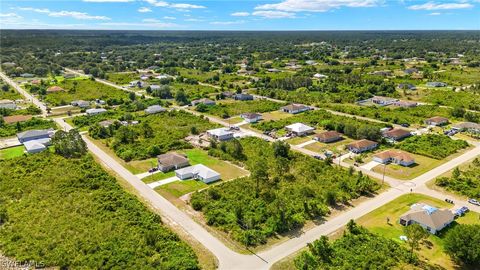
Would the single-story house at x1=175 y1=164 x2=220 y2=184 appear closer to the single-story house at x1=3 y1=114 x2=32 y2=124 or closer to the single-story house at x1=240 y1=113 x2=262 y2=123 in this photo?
the single-story house at x1=240 y1=113 x2=262 y2=123

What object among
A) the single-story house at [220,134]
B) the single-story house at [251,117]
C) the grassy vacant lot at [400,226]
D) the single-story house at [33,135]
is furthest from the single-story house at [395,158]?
the single-story house at [33,135]

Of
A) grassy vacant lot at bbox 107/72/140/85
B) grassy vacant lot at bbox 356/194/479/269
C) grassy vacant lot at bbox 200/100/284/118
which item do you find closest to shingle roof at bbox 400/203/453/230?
grassy vacant lot at bbox 356/194/479/269

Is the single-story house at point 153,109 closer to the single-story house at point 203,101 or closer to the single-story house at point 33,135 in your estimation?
the single-story house at point 203,101

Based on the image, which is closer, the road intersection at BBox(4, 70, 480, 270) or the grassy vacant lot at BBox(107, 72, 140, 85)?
the road intersection at BBox(4, 70, 480, 270)

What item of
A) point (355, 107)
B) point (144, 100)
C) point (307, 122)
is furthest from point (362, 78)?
point (144, 100)

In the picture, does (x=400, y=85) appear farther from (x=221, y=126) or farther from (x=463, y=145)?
(x=221, y=126)

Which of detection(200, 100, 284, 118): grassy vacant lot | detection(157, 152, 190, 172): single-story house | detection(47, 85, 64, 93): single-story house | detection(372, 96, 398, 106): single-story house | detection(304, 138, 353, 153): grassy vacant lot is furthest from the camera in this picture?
detection(47, 85, 64, 93): single-story house

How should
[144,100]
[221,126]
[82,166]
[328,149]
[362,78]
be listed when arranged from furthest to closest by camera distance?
1. [362,78]
2. [144,100]
3. [221,126]
4. [328,149]
5. [82,166]

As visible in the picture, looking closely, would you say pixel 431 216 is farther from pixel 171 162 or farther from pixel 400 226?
pixel 171 162
